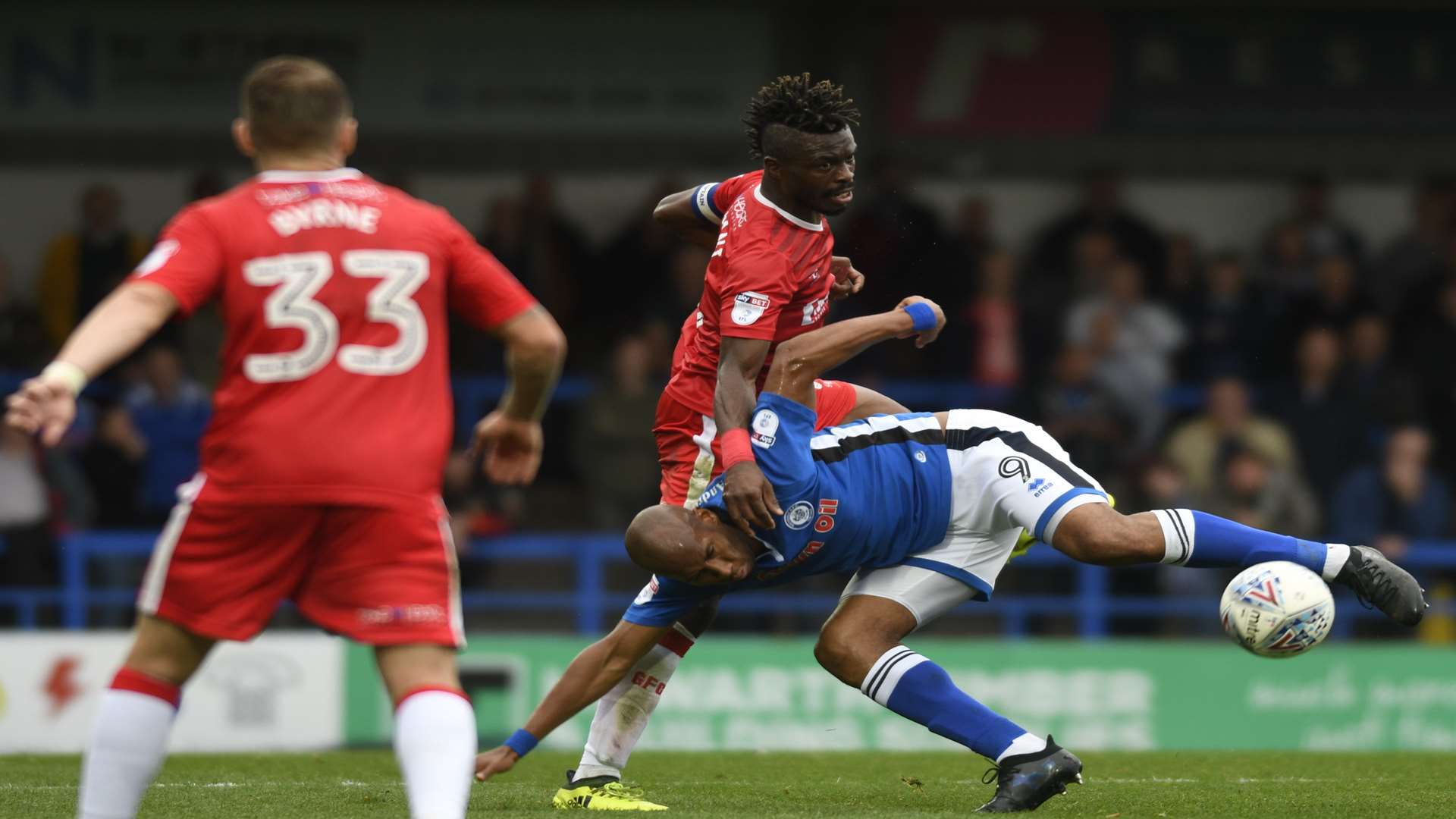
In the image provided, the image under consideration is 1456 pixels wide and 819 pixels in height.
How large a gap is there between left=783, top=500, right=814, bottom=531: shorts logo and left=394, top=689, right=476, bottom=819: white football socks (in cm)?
181

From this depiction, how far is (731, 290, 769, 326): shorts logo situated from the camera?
20.0 ft

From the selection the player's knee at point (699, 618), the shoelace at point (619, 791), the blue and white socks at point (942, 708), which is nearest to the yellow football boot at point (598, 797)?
the shoelace at point (619, 791)

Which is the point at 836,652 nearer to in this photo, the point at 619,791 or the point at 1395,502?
the point at 619,791

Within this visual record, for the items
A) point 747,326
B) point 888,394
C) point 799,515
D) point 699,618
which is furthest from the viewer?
point 888,394

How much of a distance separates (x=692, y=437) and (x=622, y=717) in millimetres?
961

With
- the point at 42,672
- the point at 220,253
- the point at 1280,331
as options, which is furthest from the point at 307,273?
the point at 1280,331

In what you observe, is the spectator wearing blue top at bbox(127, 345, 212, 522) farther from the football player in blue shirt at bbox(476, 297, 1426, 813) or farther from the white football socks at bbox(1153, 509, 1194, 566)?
the white football socks at bbox(1153, 509, 1194, 566)

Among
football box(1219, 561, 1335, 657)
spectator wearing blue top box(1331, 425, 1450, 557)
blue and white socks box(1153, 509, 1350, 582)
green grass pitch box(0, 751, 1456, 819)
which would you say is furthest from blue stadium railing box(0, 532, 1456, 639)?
football box(1219, 561, 1335, 657)

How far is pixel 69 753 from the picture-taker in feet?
32.0

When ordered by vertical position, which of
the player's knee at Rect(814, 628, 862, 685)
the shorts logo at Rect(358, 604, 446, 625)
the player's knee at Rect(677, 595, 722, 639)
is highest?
the shorts logo at Rect(358, 604, 446, 625)

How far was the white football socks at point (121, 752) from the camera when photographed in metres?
4.31

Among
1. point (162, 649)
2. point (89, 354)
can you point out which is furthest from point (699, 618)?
point (89, 354)

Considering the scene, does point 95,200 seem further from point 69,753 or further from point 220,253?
point 220,253

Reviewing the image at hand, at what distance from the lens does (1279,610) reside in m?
5.88
